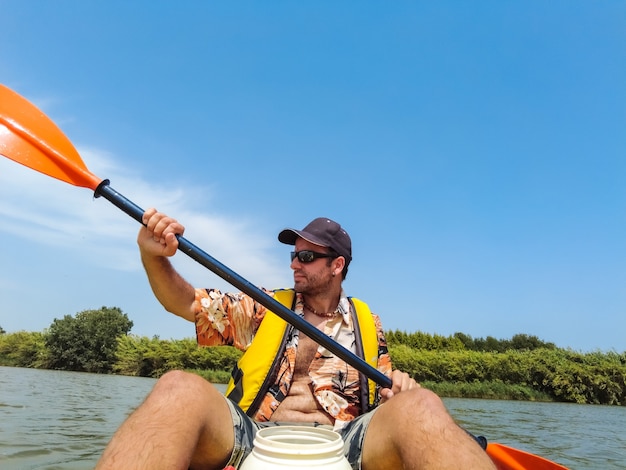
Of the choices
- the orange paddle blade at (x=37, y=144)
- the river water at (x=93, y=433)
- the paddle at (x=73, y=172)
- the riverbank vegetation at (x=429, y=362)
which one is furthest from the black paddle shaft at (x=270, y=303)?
the riverbank vegetation at (x=429, y=362)

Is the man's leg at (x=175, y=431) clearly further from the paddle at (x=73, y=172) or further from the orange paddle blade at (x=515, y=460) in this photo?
the orange paddle blade at (x=515, y=460)

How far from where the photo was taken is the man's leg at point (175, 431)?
125 cm

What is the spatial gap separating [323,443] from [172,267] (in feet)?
4.44

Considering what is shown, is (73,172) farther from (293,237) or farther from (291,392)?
(291,392)

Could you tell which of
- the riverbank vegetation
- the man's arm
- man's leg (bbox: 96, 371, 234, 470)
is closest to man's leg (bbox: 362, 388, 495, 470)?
man's leg (bbox: 96, 371, 234, 470)

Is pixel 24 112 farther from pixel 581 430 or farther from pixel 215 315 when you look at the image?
pixel 581 430

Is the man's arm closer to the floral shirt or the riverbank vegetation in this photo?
the floral shirt

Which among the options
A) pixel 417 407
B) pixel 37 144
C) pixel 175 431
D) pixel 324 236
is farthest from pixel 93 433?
pixel 417 407

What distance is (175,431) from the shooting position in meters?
1.35

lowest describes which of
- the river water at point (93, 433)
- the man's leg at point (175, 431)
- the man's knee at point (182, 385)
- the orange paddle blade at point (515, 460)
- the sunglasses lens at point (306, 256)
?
the river water at point (93, 433)

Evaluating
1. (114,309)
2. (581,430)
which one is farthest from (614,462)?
(114,309)

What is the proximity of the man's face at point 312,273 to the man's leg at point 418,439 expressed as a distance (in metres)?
1.16

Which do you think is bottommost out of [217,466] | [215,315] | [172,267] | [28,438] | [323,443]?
[28,438]

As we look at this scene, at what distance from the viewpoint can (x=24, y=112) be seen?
2.82 meters
